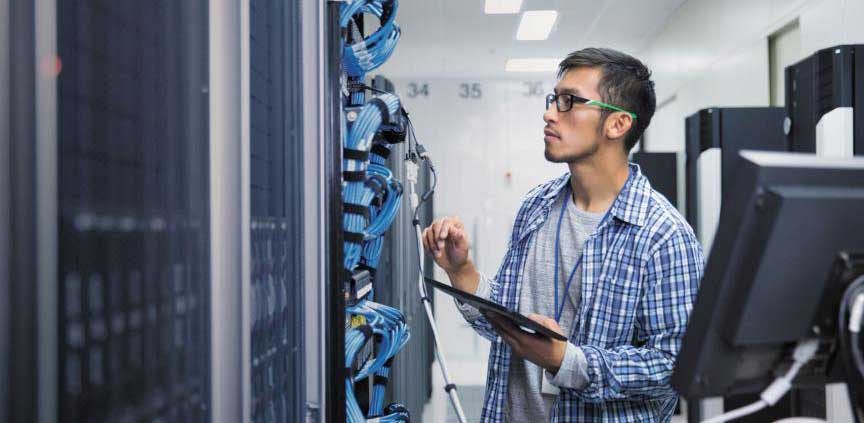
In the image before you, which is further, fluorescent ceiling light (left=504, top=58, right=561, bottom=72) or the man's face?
fluorescent ceiling light (left=504, top=58, right=561, bottom=72)

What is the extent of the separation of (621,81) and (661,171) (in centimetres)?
319

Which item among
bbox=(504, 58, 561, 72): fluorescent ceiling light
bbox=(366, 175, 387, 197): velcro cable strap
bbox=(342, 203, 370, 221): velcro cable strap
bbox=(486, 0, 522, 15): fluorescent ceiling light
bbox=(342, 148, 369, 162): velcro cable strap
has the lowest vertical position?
bbox=(342, 203, 370, 221): velcro cable strap

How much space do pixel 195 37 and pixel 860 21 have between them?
2935 mm

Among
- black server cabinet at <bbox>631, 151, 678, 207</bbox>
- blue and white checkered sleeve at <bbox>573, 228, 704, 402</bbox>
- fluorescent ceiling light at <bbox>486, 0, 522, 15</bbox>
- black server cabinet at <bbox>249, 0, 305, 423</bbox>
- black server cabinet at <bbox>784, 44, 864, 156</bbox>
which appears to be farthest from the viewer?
fluorescent ceiling light at <bbox>486, 0, 522, 15</bbox>

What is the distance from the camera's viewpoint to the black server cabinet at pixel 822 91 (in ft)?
5.63

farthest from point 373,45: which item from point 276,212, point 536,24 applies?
point 536,24

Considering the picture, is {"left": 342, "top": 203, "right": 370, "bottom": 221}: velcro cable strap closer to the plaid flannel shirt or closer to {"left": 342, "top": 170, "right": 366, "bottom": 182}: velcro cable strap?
{"left": 342, "top": 170, "right": 366, "bottom": 182}: velcro cable strap

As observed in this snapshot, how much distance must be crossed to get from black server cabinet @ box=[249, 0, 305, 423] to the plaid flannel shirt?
1.76ft

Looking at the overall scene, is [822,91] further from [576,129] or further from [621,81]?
[576,129]

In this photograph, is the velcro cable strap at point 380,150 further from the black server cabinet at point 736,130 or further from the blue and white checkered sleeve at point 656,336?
the black server cabinet at point 736,130

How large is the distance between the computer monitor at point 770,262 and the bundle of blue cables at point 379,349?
555mm

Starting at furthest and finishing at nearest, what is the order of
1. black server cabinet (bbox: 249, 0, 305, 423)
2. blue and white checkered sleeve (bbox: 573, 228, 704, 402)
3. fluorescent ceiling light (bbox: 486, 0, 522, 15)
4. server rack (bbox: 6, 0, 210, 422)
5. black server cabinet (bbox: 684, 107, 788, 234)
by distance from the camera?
1. fluorescent ceiling light (bbox: 486, 0, 522, 15)
2. black server cabinet (bbox: 684, 107, 788, 234)
3. blue and white checkered sleeve (bbox: 573, 228, 704, 402)
4. black server cabinet (bbox: 249, 0, 305, 423)
5. server rack (bbox: 6, 0, 210, 422)

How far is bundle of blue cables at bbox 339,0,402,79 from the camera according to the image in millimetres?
1105

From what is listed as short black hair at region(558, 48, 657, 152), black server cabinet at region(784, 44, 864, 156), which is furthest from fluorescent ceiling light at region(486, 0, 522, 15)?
short black hair at region(558, 48, 657, 152)
